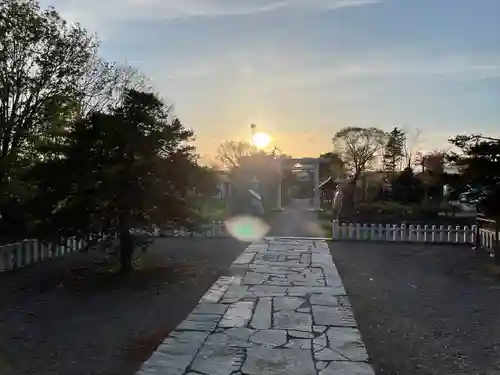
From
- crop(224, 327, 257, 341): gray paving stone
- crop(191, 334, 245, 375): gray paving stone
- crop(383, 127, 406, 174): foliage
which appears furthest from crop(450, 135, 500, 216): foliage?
crop(383, 127, 406, 174): foliage

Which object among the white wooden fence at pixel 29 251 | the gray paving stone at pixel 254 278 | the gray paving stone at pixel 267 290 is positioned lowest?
the gray paving stone at pixel 267 290

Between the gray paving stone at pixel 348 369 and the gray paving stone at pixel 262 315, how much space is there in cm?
121

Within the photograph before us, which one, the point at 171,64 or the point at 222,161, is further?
the point at 222,161

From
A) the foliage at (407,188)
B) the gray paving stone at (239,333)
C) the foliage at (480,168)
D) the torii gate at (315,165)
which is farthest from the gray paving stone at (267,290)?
the torii gate at (315,165)

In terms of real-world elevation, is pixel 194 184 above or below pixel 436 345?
above

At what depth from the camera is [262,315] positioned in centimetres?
562

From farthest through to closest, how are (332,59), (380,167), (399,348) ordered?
(380,167) → (332,59) → (399,348)

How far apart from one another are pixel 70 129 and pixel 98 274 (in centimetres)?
231

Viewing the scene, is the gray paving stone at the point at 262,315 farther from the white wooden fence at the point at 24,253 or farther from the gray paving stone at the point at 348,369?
the white wooden fence at the point at 24,253

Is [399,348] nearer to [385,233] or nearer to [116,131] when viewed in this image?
[116,131]

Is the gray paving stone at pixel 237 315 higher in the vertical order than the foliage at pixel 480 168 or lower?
lower

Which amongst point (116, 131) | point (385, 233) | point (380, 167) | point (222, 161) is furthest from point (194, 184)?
point (222, 161)

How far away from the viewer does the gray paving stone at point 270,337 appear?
4.60 metres

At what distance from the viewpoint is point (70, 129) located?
808 cm
